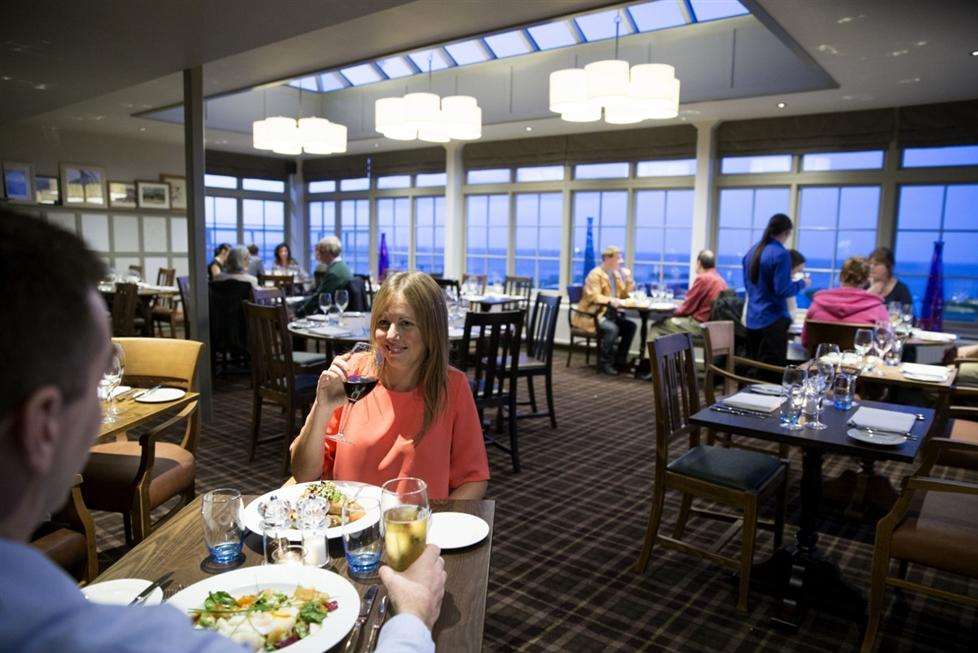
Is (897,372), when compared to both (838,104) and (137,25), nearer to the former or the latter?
(838,104)

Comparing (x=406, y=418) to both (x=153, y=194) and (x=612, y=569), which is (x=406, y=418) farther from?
(x=153, y=194)

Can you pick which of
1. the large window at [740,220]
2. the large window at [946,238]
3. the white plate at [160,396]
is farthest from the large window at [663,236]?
the white plate at [160,396]

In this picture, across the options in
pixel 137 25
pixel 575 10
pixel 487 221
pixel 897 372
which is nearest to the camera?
pixel 897 372

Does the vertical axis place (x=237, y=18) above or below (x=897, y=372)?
above

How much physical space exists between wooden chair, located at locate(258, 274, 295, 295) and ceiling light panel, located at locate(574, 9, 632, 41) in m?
4.61

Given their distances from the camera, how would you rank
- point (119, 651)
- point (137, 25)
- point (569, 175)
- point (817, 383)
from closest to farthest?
point (119, 651), point (817, 383), point (137, 25), point (569, 175)

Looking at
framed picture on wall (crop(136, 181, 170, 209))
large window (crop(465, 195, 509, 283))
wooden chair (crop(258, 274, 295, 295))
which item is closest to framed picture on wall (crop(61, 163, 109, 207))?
framed picture on wall (crop(136, 181, 170, 209))

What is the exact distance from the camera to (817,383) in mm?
2641

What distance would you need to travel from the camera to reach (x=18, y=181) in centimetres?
945

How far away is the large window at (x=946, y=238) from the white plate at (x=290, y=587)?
7.16 metres

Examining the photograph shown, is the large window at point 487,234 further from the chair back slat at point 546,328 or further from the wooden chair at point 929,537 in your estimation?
the wooden chair at point 929,537

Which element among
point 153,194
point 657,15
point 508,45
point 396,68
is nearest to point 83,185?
point 153,194

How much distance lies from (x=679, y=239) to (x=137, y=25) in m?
6.29

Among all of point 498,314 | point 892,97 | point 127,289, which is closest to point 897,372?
point 498,314
